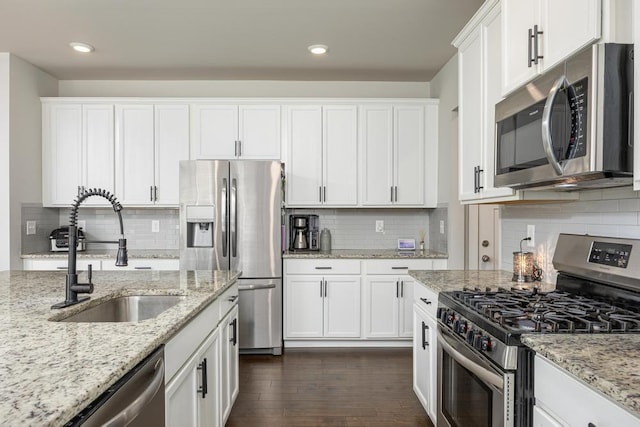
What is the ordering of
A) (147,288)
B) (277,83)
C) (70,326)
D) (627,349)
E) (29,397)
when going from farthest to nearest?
(277,83) → (147,288) → (70,326) → (627,349) → (29,397)

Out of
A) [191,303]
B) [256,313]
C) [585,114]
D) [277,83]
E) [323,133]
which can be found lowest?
[256,313]

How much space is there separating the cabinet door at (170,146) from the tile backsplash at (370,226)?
1348 mm

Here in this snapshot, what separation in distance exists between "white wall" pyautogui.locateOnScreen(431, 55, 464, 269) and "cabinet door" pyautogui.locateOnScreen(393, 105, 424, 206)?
8.6 inches

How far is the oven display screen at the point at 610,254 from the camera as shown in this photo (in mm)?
1683

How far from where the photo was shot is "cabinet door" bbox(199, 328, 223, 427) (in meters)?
1.87

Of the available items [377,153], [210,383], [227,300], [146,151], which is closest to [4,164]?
[146,151]

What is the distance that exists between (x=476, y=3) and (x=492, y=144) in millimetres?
1197

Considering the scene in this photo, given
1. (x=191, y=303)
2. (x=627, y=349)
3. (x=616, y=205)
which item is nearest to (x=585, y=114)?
(x=616, y=205)

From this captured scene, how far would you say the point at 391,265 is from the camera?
4062mm

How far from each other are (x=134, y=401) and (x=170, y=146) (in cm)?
352

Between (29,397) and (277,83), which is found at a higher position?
(277,83)

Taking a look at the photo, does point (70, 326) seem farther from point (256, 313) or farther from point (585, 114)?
point (256, 313)

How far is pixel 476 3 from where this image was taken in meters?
2.89

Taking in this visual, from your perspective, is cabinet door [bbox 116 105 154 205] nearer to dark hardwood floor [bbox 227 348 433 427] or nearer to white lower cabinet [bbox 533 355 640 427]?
dark hardwood floor [bbox 227 348 433 427]
